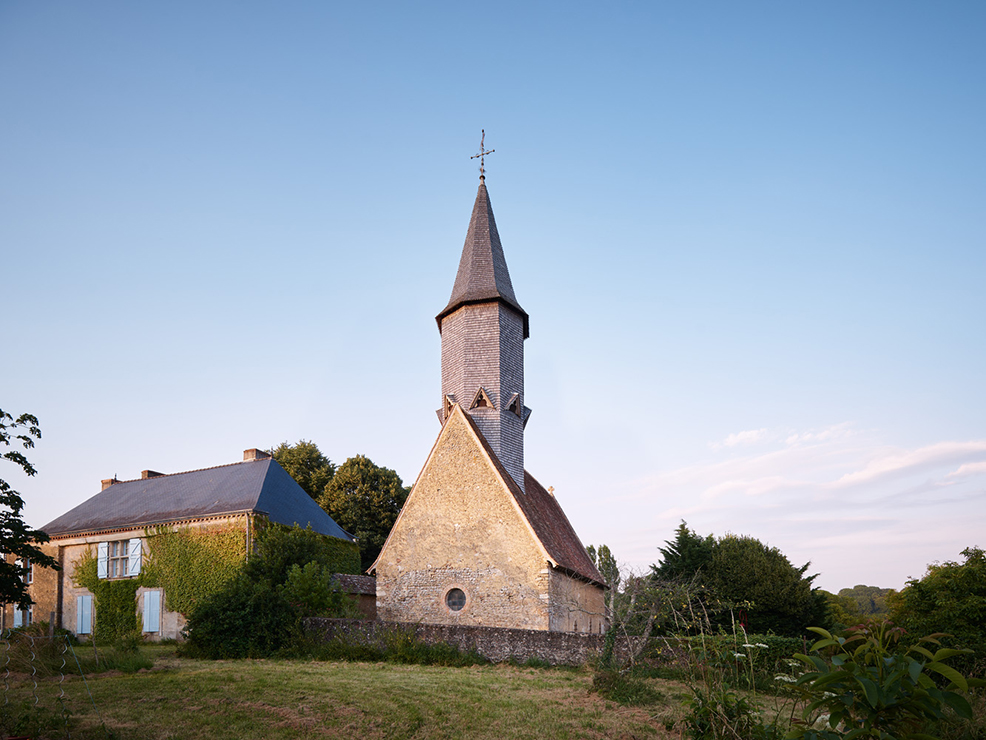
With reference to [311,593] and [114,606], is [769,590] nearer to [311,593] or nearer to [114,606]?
[311,593]

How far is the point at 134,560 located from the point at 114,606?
1649mm

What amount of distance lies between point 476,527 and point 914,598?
33.1 feet

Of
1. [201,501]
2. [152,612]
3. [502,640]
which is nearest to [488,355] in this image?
[502,640]

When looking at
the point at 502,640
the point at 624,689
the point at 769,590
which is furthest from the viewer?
the point at 769,590

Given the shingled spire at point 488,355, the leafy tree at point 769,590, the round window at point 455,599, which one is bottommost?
the leafy tree at point 769,590

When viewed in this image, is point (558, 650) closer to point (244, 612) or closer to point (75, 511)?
point (244, 612)

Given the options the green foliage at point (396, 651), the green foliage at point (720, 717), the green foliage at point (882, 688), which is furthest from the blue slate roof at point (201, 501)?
the green foliage at point (882, 688)

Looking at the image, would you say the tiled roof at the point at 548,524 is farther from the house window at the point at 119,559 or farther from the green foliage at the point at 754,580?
the house window at the point at 119,559

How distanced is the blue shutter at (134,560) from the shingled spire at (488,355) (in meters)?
11.6

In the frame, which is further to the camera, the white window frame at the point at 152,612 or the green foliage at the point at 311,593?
the white window frame at the point at 152,612

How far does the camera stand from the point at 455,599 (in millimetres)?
18734

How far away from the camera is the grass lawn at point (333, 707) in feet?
27.5

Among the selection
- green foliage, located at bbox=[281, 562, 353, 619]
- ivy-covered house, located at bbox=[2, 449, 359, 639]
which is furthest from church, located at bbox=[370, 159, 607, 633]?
ivy-covered house, located at bbox=[2, 449, 359, 639]

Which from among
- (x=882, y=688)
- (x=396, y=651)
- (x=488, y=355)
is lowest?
(x=396, y=651)
